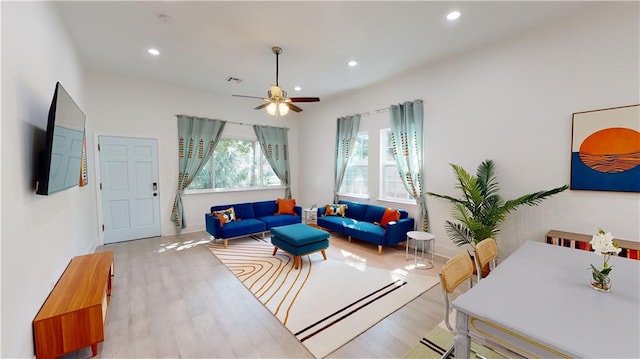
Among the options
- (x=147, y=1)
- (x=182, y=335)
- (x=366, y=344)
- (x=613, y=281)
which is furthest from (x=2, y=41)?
(x=613, y=281)

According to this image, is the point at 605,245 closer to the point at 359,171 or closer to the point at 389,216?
the point at 389,216

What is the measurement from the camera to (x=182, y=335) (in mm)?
2162

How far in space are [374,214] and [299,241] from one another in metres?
1.83

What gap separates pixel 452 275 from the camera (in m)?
1.62

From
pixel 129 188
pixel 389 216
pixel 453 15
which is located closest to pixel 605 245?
pixel 453 15

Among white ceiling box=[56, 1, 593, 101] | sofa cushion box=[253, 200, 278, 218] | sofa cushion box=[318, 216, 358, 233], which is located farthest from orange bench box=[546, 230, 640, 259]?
sofa cushion box=[253, 200, 278, 218]

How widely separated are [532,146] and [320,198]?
429 cm

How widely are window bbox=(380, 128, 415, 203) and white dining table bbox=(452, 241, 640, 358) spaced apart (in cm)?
311

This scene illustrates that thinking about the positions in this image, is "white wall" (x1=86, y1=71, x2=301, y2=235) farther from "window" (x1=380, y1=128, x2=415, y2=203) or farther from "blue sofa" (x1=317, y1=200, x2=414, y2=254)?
"window" (x1=380, y1=128, x2=415, y2=203)

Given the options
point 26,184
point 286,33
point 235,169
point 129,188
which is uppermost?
point 286,33

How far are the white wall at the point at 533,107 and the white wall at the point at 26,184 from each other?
14.8ft

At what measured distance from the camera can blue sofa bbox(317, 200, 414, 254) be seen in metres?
4.08

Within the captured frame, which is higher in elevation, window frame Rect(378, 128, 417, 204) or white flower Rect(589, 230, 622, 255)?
window frame Rect(378, 128, 417, 204)

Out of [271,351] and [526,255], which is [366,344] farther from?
[526,255]
